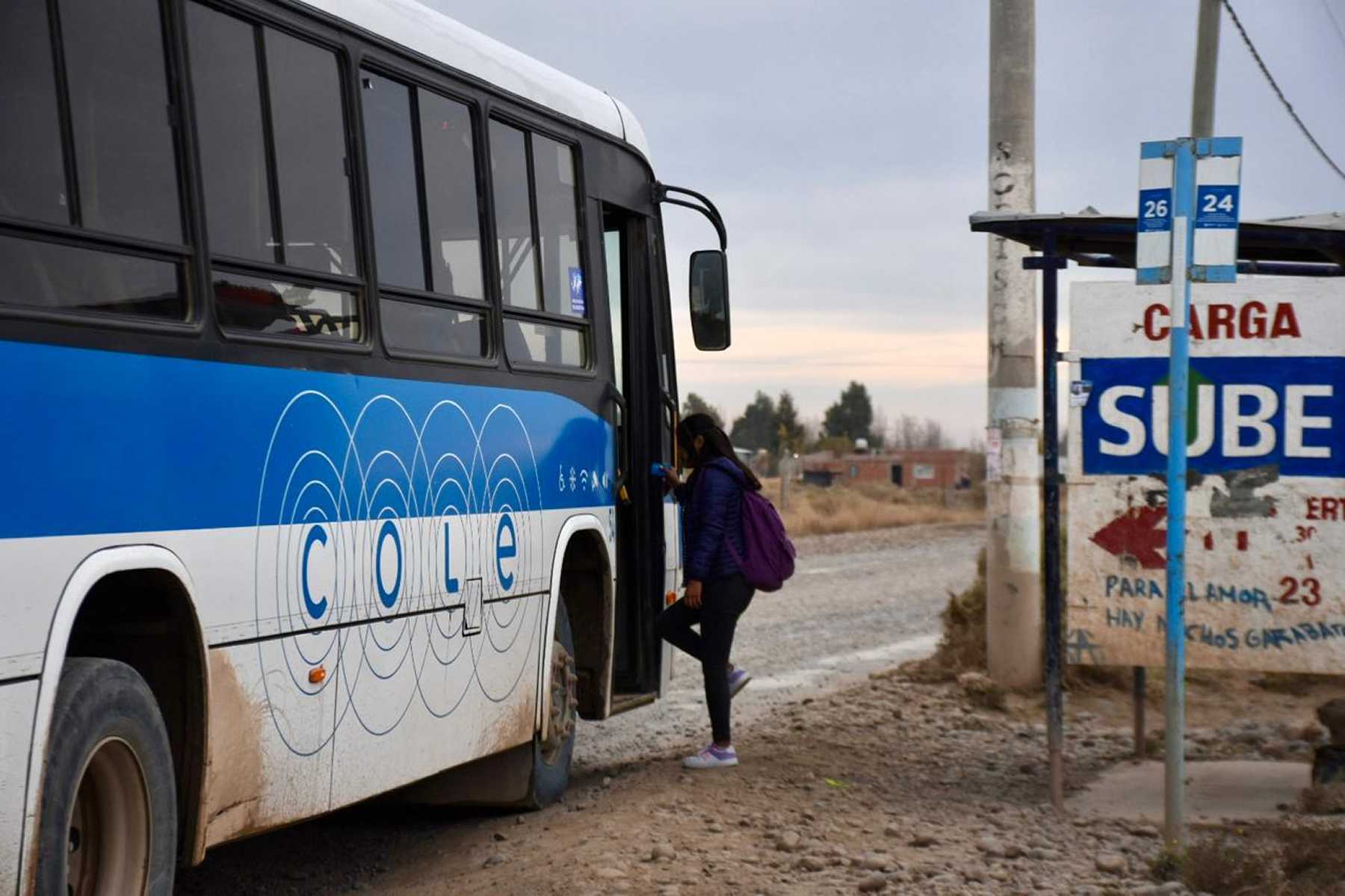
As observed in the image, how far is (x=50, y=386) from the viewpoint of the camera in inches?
189

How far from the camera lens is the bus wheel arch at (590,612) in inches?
369

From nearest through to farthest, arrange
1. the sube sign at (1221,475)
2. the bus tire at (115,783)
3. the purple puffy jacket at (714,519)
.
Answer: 1. the bus tire at (115,783)
2. the sube sign at (1221,475)
3. the purple puffy jacket at (714,519)

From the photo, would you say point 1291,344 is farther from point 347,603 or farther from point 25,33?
point 25,33

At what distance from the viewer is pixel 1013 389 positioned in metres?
12.4

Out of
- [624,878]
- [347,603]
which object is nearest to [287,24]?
[347,603]

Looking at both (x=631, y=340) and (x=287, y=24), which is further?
(x=631, y=340)

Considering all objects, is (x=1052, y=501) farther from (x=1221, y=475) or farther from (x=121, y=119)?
(x=121, y=119)

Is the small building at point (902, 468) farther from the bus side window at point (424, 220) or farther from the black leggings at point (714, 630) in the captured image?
the bus side window at point (424, 220)

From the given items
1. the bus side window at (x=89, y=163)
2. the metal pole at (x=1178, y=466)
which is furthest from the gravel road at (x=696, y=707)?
the bus side window at (x=89, y=163)

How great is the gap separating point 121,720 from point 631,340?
5.04m

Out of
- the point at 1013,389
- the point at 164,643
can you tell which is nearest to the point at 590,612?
the point at 164,643

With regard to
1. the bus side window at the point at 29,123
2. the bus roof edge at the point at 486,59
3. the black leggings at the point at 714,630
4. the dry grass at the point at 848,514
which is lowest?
the dry grass at the point at 848,514

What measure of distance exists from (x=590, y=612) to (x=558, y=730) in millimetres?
742

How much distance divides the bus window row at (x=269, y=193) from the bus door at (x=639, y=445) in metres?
0.72
